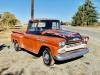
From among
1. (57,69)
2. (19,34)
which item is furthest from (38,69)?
(19,34)

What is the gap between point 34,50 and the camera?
9.30 m

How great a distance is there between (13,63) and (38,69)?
5.10 ft

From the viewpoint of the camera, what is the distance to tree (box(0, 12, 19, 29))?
1825 inches

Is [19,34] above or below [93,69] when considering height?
above

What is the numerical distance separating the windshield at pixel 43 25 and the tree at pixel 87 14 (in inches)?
2522

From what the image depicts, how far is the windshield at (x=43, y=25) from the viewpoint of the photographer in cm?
977

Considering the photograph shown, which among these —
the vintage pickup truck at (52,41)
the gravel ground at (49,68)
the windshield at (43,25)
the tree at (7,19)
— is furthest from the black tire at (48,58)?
the tree at (7,19)

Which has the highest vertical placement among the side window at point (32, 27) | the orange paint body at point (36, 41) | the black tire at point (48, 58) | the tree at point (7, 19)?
the tree at point (7, 19)

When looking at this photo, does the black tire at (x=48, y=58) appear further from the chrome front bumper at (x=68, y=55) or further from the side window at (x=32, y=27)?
the side window at (x=32, y=27)

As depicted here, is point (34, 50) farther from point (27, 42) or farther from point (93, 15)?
point (93, 15)

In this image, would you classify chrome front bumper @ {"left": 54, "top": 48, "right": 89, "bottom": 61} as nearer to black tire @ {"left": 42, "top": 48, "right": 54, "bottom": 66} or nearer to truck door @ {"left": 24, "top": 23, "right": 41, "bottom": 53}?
black tire @ {"left": 42, "top": 48, "right": 54, "bottom": 66}

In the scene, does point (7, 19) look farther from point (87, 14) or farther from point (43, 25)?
point (43, 25)

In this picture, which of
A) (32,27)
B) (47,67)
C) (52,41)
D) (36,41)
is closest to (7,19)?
(32,27)

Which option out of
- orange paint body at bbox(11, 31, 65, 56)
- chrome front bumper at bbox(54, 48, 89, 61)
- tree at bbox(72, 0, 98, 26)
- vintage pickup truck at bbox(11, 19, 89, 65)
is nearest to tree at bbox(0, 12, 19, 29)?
tree at bbox(72, 0, 98, 26)
